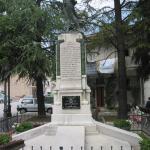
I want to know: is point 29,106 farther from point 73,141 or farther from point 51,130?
point 73,141

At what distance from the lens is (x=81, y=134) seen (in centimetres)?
1595

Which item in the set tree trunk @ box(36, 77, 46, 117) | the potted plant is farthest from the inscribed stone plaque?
tree trunk @ box(36, 77, 46, 117)

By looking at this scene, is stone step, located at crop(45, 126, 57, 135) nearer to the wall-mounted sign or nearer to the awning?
the wall-mounted sign

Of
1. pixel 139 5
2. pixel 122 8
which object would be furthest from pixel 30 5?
pixel 139 5

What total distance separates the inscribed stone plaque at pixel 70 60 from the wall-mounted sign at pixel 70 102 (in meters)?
0.75

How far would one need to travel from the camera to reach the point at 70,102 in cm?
1720

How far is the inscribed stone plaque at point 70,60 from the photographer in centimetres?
1731

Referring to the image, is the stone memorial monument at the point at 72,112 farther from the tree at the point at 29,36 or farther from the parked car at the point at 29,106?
the parked car at the point at 29,106

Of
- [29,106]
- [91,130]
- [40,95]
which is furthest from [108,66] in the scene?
[91,130]

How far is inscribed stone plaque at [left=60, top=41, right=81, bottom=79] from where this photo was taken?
17.3 metres

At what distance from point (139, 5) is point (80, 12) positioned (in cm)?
526

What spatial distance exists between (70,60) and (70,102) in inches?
58.6

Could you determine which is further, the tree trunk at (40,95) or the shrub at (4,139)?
the tree trunk at (40,95)

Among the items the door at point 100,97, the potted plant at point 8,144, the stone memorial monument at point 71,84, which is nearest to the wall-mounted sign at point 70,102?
the stone memorial monument at point 71,84
